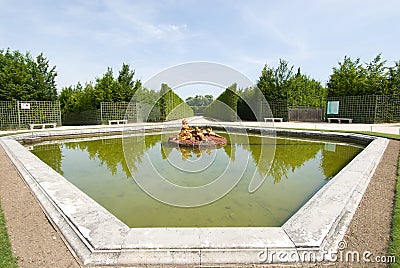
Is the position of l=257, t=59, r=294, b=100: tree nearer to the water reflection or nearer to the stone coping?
the water reflection

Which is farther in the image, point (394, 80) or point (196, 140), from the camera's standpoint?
point (394, 80)

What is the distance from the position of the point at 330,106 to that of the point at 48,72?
2288 centimetres

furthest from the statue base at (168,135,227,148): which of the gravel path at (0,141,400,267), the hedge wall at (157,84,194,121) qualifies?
the hedge wall at (157,84,194,121)

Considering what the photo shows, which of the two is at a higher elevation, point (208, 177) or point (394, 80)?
point (394, 80)

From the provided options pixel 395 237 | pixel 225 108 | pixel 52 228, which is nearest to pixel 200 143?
pixel 52 228

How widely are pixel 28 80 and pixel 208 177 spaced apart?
16469 mm

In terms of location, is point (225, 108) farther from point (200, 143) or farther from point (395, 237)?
point (395, 237)

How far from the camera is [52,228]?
8.38 ft

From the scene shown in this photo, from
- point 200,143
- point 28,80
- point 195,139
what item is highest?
point 28,80

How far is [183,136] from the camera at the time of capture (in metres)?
10.5

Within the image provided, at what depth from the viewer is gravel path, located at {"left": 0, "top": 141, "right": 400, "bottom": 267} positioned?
80.1 inches

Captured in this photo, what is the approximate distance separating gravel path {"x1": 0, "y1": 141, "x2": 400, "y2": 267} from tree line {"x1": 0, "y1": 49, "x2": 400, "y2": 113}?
10116mm

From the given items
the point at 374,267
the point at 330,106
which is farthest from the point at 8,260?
the point at 330,106

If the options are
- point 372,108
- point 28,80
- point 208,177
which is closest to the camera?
point 208,177
